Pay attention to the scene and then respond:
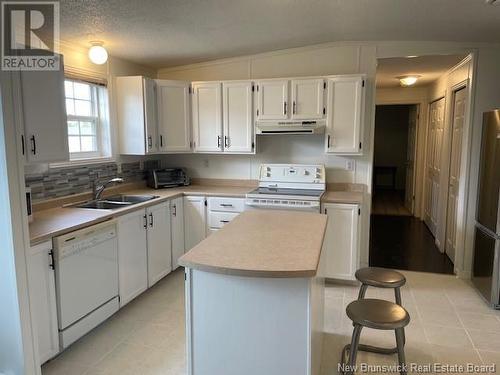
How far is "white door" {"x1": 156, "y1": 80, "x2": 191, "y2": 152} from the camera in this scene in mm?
4043

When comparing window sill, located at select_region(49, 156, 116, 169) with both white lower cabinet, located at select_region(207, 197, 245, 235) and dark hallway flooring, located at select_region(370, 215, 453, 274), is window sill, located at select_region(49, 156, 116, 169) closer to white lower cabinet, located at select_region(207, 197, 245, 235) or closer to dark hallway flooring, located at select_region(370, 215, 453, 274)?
white lower cabinet, located at select_region(207, 197, 245, 235)

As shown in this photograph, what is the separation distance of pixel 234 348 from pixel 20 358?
131 centimetres

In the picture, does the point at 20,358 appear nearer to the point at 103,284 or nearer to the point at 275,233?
the point at 103,284

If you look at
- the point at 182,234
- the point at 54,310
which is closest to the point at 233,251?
the point at 54,310

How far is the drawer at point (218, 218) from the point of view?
12.9 ft

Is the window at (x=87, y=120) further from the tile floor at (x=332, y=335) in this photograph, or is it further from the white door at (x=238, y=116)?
the tile floor at (x=332, y=335)

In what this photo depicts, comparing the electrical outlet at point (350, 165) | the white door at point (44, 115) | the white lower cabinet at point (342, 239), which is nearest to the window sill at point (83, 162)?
the white door at point (44, 115)

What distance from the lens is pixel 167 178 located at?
434 cm

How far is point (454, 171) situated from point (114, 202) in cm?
390

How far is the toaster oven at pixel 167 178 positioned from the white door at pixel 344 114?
5.85 feet

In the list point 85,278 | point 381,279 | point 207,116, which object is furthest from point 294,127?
point 85,278

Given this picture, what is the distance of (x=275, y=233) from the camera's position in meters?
2.17

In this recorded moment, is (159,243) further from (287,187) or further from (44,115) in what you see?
(44,115)

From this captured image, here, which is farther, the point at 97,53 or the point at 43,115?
the point at 97,53
